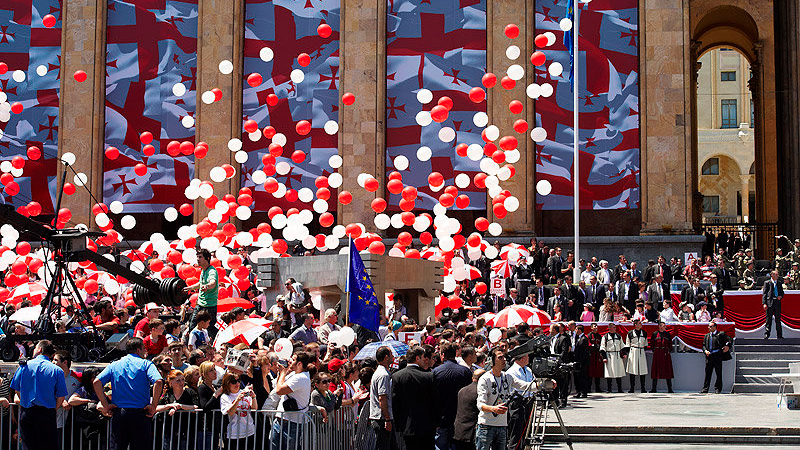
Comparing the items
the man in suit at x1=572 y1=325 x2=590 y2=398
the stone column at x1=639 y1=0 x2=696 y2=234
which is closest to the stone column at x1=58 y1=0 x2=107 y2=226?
the stone column at x1=639 y1=0 x2=696 y2=234

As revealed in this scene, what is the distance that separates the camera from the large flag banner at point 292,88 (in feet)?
115

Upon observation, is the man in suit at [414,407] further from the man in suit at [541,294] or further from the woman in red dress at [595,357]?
the man in suit at [541,294]

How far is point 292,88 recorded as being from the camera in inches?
1394

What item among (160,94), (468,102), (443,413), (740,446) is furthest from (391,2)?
(443,413)

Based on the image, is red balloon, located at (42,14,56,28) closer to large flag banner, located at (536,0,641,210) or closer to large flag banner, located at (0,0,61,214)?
large flag banner, located at (0,0,61,214)

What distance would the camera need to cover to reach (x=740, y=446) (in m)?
16.3

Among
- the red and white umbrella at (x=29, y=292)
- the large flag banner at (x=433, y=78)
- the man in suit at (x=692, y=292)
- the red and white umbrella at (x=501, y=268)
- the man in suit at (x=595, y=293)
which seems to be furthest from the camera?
the large flag banner at (x=433, y=78)

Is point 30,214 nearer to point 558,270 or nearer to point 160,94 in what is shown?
point 160,94

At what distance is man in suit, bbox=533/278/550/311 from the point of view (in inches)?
1096

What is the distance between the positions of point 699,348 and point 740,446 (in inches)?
304

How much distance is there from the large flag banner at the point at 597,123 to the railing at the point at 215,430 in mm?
23284

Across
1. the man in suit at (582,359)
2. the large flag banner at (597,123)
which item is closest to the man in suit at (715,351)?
the man in suit at (582,359)

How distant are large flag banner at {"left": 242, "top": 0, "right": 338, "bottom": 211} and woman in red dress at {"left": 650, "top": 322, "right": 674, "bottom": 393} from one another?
14652 millimetres

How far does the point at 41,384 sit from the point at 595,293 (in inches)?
742
